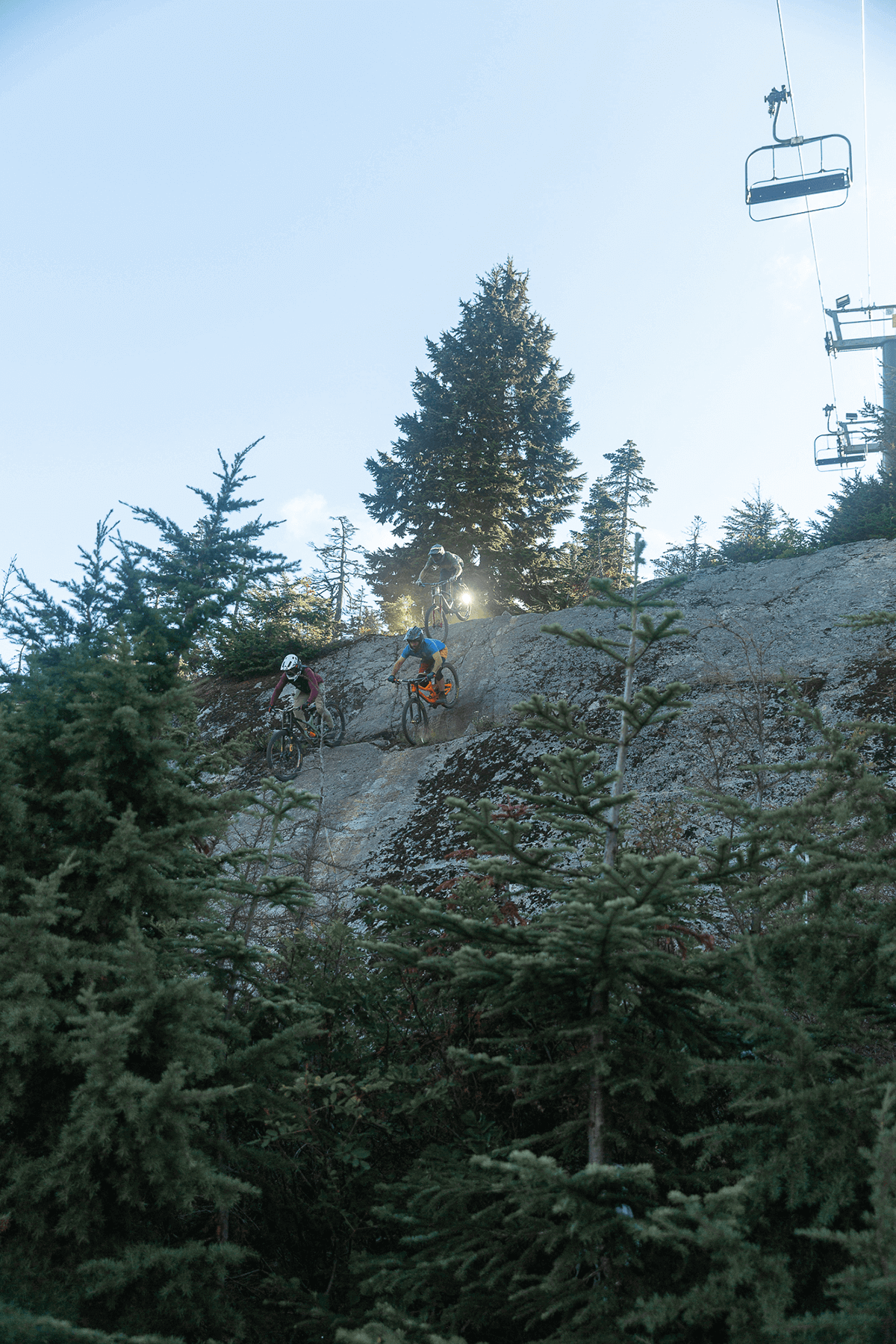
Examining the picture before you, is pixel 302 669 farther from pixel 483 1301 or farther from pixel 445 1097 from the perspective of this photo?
pixel 483 1301

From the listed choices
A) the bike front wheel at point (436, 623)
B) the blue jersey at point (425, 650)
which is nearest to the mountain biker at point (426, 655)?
the blue jersey at point (425, 650)

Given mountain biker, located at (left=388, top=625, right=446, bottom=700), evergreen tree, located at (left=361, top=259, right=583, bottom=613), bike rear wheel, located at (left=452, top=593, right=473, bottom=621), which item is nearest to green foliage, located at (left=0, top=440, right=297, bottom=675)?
mountain biker, located at (left=388, top=625, right=446, bottom=700)

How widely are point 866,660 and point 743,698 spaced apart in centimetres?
232

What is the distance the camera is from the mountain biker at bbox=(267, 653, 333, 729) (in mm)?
12977

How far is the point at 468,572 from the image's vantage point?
23219 mm

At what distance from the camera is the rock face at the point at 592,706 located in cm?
889

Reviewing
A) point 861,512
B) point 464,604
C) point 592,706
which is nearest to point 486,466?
point 464,604

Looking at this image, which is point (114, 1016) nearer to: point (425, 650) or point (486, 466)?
point (425, 650)

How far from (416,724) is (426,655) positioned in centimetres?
121

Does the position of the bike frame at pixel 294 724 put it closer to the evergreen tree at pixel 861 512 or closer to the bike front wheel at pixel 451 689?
the bike front wheel at pixel 451 689

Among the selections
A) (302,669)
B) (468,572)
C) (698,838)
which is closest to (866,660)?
(698,838)

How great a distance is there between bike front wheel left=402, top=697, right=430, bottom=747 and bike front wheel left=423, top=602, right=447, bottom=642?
125 inches

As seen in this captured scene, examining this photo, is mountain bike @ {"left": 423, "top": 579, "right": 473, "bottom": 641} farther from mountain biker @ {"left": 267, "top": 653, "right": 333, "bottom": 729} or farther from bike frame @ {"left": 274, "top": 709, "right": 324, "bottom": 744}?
bike frame @ {"left": 274, "top": 709, "right": 324, "bottom": 744}

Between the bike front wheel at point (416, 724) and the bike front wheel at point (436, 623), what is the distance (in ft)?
10.4
